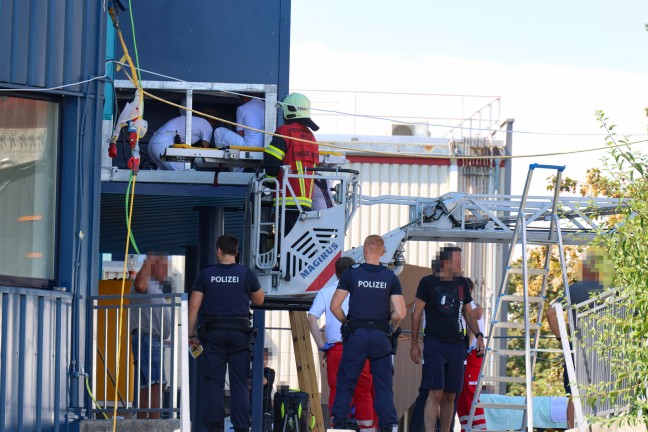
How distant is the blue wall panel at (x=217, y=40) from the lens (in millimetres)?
15289

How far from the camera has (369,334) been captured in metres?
10.7

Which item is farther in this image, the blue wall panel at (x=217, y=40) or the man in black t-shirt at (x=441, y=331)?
the blue wall panel at (x=217, y=40)

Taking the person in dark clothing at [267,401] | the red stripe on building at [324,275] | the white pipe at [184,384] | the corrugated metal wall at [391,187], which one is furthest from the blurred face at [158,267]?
the corrugated metal wall at [391,187]

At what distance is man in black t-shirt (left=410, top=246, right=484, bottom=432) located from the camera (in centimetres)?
1168

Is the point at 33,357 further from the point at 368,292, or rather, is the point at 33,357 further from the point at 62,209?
the point at 368,292

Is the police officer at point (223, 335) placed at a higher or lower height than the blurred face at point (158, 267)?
lower

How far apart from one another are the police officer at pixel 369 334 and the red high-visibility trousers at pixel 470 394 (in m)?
1.95

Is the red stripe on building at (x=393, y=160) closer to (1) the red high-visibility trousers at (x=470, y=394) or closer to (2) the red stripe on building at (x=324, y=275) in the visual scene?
(2) the red stripe on building at (x=324, y=275)

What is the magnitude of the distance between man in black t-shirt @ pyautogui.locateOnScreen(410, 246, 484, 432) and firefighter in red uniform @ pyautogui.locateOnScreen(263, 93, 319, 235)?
200 centimetres

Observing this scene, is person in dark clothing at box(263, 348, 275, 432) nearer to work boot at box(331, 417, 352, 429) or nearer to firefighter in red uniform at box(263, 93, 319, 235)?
firefighter in red uniform at box(263, 93, 319, 235)

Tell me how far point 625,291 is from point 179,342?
3.94 m

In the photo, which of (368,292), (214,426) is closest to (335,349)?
(368,292)

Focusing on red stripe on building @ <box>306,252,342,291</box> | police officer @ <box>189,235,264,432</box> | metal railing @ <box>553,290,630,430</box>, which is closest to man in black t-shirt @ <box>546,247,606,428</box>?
metal railing @ <box>553,290,630,430</box>

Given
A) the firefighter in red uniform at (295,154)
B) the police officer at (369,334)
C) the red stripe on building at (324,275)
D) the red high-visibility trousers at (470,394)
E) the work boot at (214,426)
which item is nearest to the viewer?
the work boot at (214,426)
